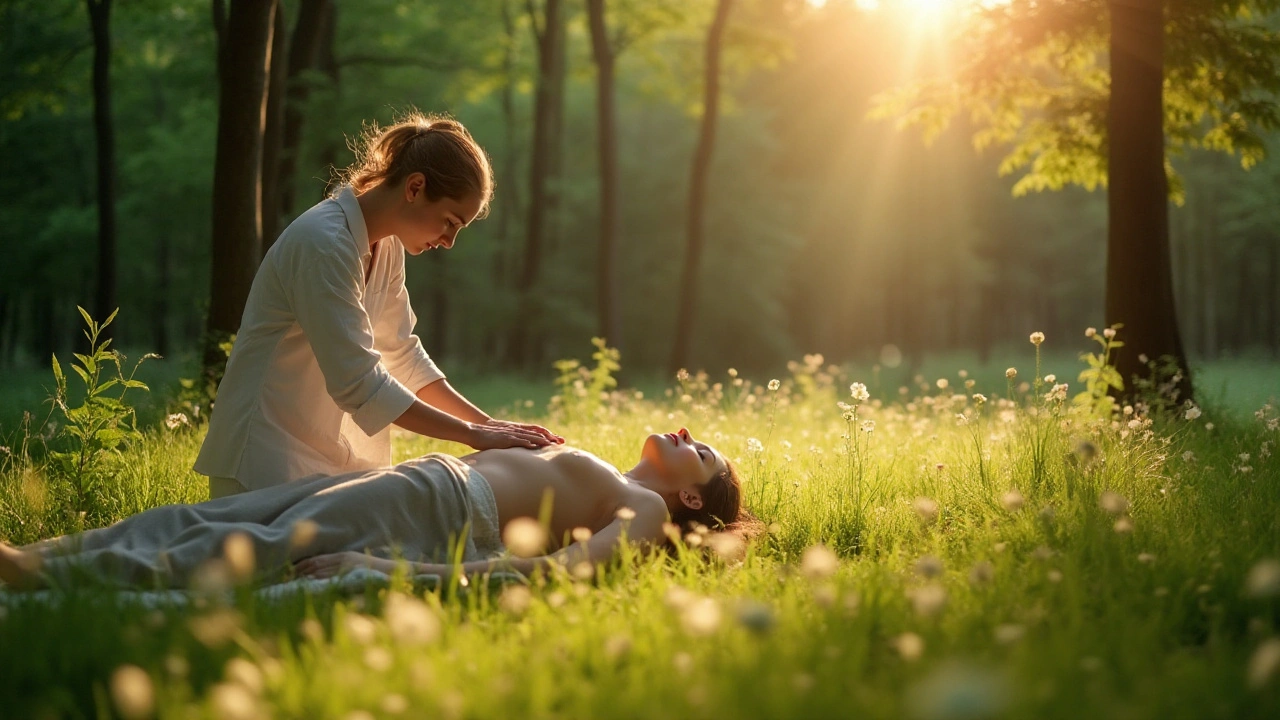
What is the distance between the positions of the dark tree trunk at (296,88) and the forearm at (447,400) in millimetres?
7491

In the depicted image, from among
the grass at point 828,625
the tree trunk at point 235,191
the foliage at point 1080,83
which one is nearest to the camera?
the grass at point 828,625

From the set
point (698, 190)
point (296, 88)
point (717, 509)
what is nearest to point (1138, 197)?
point (717, 509)

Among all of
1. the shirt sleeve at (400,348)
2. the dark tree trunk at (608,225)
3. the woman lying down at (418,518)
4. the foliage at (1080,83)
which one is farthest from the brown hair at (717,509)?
the dark tree trunk at (608,225)

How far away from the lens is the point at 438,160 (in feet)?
14.4

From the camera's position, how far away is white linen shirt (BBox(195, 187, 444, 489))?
13.8 ft

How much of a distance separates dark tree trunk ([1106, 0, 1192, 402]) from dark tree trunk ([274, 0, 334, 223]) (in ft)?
28.3

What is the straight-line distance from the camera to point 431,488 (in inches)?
157

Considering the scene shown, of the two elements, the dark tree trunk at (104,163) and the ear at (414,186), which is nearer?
the ear at (414,186)

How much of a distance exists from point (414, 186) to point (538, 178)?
19.3 metres

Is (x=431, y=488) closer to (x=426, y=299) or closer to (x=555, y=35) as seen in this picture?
(x=555, y=35)

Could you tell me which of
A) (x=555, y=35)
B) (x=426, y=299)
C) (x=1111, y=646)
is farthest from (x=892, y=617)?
(x=426, y=299)

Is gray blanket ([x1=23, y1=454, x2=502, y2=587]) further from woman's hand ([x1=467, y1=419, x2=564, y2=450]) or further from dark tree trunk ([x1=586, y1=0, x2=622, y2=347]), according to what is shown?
dark tree trunk ([x1=586, y1=0, x2=622, y2=347])

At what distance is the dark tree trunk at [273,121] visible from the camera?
31.1ft

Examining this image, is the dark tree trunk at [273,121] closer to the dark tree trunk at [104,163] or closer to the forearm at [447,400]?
the forearm at [447,400]
